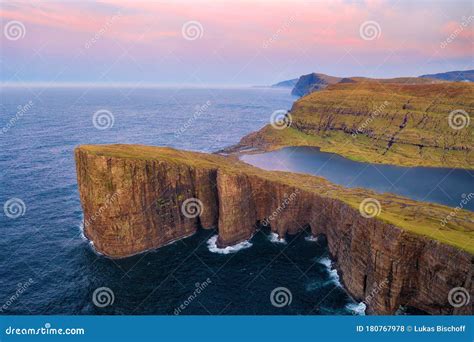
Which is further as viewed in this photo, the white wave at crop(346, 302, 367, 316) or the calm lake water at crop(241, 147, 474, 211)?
the calm lake water at crop(241, 147, 474, 211)

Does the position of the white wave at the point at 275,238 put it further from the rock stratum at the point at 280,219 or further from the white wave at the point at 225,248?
the white wave at the point at 225,248

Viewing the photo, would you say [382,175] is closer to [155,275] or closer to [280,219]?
[280,219]

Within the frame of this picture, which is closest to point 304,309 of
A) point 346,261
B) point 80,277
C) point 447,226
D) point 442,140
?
point 346,261

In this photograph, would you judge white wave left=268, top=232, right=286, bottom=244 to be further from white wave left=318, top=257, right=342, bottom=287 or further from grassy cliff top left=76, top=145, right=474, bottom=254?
grassy cliff top left=76, top=145, right=474, bottom=254

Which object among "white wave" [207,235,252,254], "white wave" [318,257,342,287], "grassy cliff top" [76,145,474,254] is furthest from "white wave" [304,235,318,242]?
"white wave" [207,235,252,254]

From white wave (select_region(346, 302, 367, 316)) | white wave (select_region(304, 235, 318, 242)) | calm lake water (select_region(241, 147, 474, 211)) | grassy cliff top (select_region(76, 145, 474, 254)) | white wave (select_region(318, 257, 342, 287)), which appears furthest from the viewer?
calm lake water (select_region(241, 147, 474, 211))

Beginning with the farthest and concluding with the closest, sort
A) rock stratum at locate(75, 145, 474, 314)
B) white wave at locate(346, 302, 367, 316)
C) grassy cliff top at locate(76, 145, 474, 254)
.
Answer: white wave at locate(346, 302, 367, 316) → grassy cliff top at locate(76, 145, 474, 254) → rock stratum at locate(75, 145, 474, 314)
